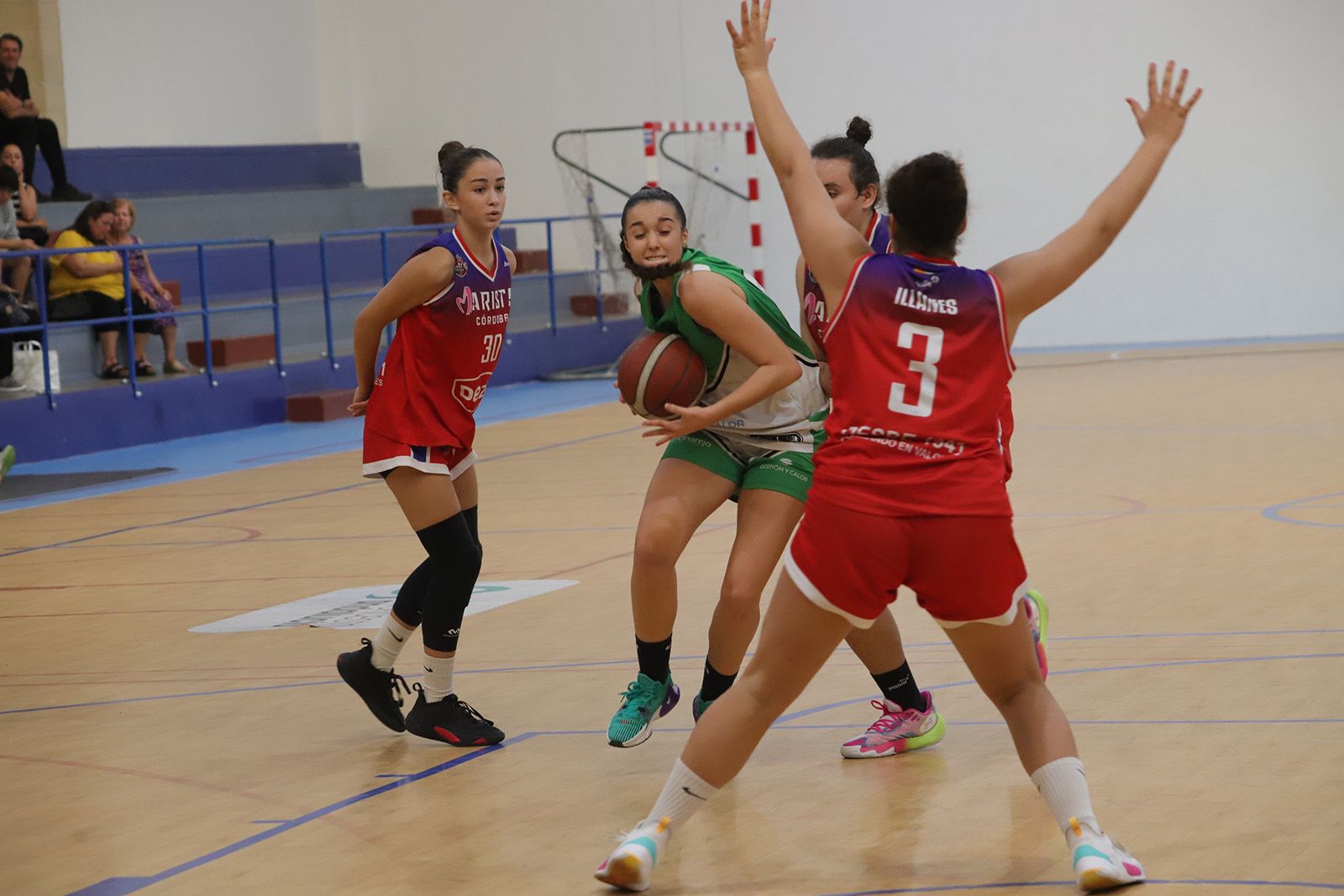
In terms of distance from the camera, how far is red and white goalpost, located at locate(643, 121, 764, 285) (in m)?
Answer: 14.0

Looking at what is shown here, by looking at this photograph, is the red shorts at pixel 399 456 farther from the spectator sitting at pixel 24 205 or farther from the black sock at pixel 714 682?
the spectator sitting at pixel 24 205

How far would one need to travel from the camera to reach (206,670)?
18.2 feet

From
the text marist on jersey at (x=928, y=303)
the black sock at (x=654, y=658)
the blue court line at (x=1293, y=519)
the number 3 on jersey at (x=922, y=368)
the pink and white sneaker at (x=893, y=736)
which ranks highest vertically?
the text marist on jersey at (x=928, y=303)

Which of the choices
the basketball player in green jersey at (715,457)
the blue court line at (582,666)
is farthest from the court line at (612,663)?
the basketball player in green jersey at (715,457)

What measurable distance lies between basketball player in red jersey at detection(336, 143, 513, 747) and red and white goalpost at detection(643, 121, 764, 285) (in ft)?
30.7

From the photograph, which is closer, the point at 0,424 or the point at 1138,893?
the point at 1138,893

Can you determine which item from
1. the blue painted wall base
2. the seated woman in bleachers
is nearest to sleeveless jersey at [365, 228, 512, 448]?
the blue painted wall base

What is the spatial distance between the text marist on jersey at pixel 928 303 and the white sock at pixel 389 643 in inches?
81.5

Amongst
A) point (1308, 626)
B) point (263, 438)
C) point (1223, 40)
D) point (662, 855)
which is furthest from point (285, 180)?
point (662, 855)

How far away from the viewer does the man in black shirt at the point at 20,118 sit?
13.1m

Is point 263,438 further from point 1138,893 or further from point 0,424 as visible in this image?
point 1138,893

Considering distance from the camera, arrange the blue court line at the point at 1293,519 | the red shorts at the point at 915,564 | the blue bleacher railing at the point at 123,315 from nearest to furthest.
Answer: the red shorts at the point at 915,564 → the blue court line at the point at 1293,519 → the blue bleacher railing at the point at 123,315

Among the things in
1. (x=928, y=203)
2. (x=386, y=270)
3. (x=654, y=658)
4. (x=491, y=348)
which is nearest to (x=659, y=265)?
(x=491, y=348)

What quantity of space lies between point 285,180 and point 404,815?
47.0 ft
